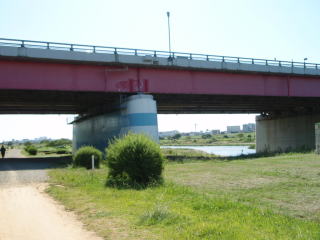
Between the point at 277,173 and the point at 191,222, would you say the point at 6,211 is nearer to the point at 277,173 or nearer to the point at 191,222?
the point at 191,222

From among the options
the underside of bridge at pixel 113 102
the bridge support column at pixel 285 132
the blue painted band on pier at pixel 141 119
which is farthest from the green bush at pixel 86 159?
the bridge support column at pixel 285 132

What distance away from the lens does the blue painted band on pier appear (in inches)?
1211

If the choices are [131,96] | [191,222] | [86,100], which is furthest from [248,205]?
[86,100]

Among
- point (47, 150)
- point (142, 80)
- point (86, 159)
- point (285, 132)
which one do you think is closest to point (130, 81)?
point (142, 80)

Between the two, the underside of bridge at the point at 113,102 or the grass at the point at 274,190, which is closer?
the grass at the point at 274,190

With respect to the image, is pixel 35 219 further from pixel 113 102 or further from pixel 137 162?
pixel 113 102

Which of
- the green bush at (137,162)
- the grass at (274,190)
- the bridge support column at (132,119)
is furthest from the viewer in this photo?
the bridge support column at (132,119)

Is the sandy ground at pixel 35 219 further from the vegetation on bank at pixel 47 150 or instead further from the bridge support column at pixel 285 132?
the vegetation on bank at pixel 47 150

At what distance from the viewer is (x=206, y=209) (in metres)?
9.57

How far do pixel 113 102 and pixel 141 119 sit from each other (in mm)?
5966

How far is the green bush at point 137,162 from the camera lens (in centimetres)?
1524

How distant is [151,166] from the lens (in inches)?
603

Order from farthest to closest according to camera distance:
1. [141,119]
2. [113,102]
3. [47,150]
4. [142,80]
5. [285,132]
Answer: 1. [47,150]
2. [285,132]
3. [113,102]
4. [142,80]
5. [141,119]

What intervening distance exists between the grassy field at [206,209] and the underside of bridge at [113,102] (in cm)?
2009
